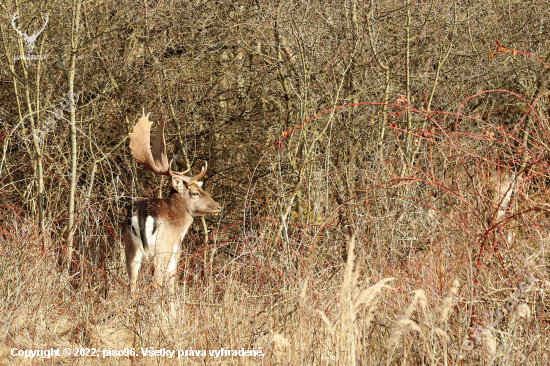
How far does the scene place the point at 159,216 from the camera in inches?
257

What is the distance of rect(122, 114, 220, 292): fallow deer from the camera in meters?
6.22

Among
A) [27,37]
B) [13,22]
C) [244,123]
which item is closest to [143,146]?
[27,37]

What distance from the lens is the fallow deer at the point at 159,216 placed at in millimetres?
6223

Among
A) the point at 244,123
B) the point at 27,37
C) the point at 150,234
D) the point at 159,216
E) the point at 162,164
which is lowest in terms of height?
Answer: the point at 150,234

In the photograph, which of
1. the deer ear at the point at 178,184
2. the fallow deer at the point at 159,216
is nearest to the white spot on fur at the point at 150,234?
the fallow deer at the point at 159,216

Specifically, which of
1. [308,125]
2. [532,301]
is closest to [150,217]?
[308,125]

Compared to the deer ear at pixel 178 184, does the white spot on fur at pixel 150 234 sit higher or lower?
lower

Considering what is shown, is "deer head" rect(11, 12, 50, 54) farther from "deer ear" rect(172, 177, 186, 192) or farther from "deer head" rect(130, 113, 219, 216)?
"deer ear" rect(172, 177, 186, 192)

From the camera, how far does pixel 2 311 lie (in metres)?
4.91

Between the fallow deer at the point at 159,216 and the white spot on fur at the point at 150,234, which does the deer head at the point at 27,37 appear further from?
the white spot on fur at the point at 150,234

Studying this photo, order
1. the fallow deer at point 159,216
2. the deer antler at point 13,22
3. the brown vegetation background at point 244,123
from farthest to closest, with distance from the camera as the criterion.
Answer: the deer antler at point 13,22
the fallow deer at point 159,216
the brown vegetation background at point 244,123

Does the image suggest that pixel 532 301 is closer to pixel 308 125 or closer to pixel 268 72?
pixel 308 125

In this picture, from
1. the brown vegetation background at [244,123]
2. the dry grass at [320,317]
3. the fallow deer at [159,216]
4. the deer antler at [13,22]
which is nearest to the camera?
the dry grass at [320,317]

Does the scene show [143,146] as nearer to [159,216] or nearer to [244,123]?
[159,216]
